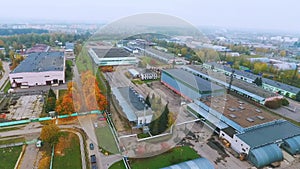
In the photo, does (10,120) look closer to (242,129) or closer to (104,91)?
(104,91)

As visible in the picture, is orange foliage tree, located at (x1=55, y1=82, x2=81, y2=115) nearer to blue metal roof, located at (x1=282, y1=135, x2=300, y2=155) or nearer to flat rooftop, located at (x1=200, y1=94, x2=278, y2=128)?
flat rooftop, located at (x1=200, y1=94, x2=278, y2=128)

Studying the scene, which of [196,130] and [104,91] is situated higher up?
[104,91]

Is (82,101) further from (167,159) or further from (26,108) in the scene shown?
(167,159)

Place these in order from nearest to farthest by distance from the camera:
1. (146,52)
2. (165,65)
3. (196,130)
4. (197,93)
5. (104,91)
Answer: (196,130)
(197,93)
(104,91)
(165,65)
(146,52)

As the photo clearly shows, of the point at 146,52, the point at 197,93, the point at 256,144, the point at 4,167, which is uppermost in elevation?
the point at 146,52

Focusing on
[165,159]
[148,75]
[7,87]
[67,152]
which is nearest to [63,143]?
[67,152]

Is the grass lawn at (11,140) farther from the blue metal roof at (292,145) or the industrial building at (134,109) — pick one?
the blue metal roof at (292,145)

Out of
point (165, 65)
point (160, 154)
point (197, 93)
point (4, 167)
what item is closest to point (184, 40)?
point (165, 65)

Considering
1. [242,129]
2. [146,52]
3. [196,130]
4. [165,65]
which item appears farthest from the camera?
[146,52]
